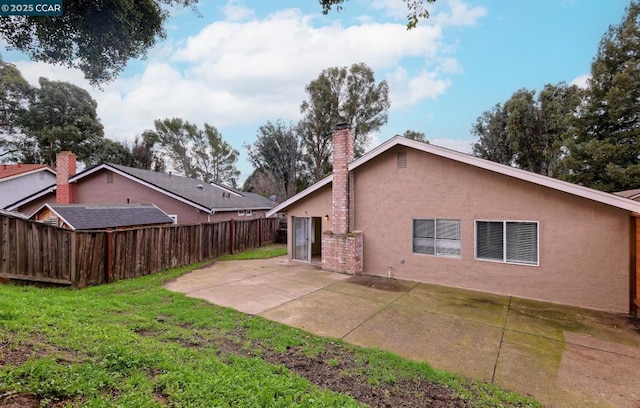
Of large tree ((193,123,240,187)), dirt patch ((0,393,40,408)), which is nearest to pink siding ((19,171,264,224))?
dirt patch ((0,393,40,408))

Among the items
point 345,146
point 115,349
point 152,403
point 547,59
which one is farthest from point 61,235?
point 547,59

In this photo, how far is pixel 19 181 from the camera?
22.1 m

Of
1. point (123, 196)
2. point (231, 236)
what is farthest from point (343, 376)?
point (123, 196)

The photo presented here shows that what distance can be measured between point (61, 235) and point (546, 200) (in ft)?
40.8

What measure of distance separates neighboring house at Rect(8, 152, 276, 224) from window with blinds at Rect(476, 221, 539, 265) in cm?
1177

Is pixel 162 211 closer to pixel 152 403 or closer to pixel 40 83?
pixel 152 403

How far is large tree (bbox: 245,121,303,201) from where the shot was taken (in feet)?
96.8

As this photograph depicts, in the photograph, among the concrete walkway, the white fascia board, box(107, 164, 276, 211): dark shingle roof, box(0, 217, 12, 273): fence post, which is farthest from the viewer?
box(107, 164, 276, 211): dark shingle roof

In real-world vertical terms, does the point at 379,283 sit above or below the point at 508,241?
below

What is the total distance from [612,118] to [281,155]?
24639mm

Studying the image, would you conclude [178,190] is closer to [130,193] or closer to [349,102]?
[130,193]

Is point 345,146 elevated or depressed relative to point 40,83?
depressed

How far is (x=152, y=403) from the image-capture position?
251 cm

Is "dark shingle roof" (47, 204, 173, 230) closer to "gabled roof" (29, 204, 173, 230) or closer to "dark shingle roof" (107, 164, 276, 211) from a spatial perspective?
"gabled roof" (29, 204, 173, 230)
